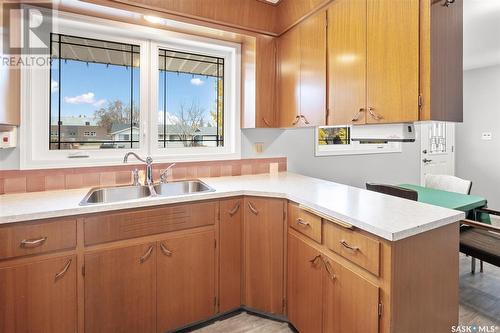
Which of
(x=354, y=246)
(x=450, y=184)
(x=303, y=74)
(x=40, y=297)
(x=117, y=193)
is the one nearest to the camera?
(x=354, y=246)

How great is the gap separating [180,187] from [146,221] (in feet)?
2.04

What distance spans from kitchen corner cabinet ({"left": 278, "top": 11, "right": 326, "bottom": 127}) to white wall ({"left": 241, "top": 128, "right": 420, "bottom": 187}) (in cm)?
36

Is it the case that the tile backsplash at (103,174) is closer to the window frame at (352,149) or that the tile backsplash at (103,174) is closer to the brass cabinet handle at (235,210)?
the brass cabinet handle at (235,210)

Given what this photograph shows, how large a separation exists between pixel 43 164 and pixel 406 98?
2334mm

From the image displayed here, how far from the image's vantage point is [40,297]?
4.41 feet

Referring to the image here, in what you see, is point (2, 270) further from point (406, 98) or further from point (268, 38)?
point (268, 38)

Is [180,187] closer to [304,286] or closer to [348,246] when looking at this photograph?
[304,286]

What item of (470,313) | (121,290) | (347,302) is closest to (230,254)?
(121,290)

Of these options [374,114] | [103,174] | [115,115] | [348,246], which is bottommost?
[348,246]

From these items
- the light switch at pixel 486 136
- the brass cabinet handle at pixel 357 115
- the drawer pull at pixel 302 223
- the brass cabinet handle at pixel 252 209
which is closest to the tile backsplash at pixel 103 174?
the brass cabinet handle at pixel 252 209

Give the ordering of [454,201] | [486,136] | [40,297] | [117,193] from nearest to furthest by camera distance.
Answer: [40,297] → [117,193] → [454,201] → [486,136]

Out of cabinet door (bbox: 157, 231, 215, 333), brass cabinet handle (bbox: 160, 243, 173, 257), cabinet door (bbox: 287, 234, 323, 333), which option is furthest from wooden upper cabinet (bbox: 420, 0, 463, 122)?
brass cabinet handle (bbox: 160, 243, 173, 257)

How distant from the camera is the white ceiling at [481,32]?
96.0 inches

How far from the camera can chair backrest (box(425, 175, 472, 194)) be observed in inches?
108
